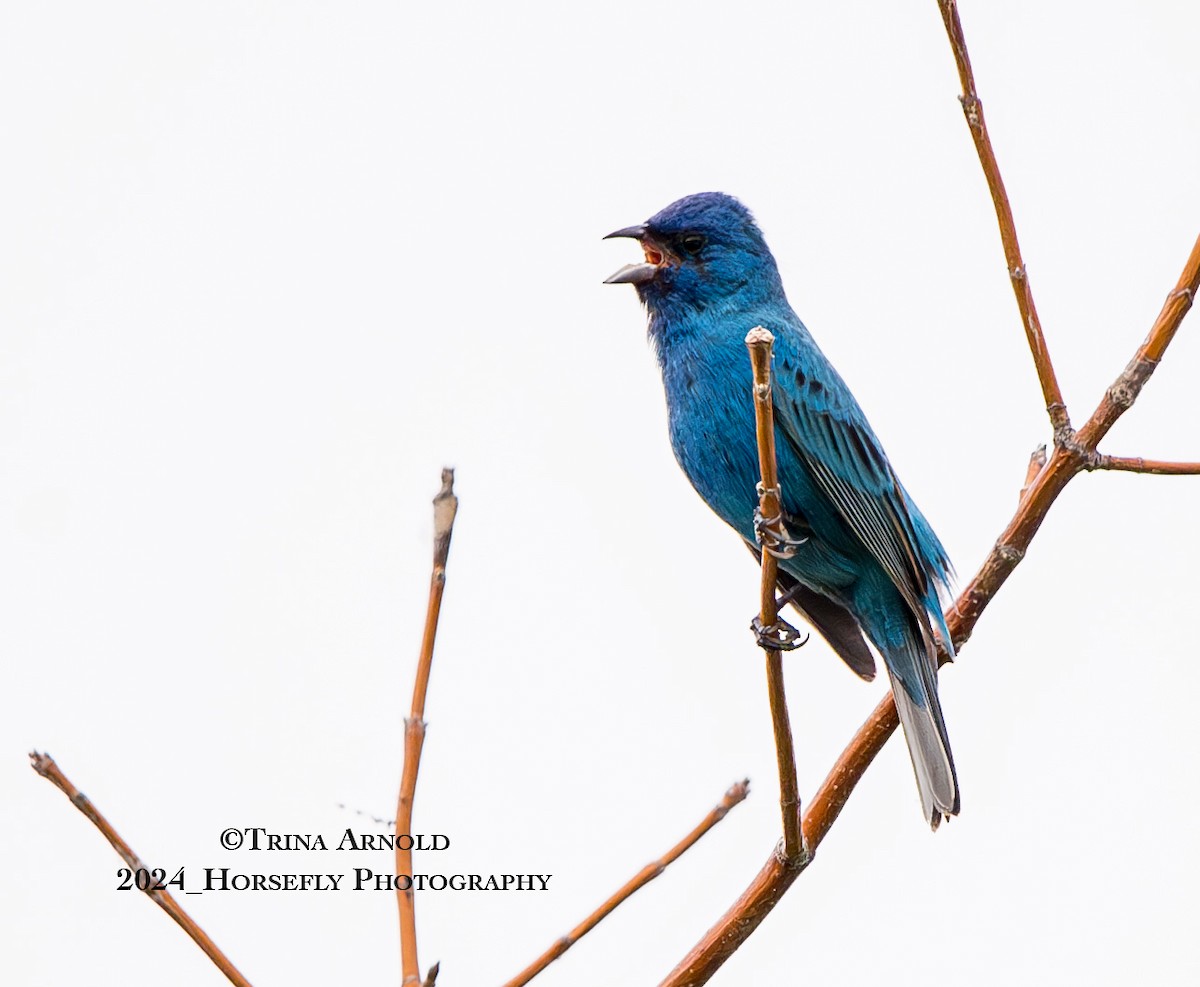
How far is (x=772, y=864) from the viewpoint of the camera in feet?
10.8

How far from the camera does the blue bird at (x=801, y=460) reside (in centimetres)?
507

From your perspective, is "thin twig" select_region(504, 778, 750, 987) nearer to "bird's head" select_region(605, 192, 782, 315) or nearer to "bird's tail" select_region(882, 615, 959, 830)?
"bird's tail" select_region(882, 615, 959, 830)

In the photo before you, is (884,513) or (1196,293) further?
(884,513)

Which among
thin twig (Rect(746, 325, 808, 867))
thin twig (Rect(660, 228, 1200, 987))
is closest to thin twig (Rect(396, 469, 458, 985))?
thin twig (Rect(660, 228, 1200, 987))

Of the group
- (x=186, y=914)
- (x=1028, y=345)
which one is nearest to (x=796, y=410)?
(x=1028, y=345)

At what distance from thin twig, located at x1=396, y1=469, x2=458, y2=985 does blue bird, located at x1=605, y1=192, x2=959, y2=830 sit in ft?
8.59

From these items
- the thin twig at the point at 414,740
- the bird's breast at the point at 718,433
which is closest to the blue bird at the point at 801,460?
the bird's breast at the point at 718,433

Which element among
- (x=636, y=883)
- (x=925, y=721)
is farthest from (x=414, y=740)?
(x=925, y=721)

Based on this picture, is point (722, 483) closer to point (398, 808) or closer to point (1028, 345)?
point (1028, 345)

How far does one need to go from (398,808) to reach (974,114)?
211cm

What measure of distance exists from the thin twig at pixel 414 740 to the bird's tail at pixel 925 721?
250 cm

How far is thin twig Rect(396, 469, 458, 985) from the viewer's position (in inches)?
94.0

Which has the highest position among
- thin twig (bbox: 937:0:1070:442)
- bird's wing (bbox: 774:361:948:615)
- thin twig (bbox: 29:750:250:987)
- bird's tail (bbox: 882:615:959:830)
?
thin twig (bbox: 937:0:1070:442)

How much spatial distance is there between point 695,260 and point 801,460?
39.0 inches
